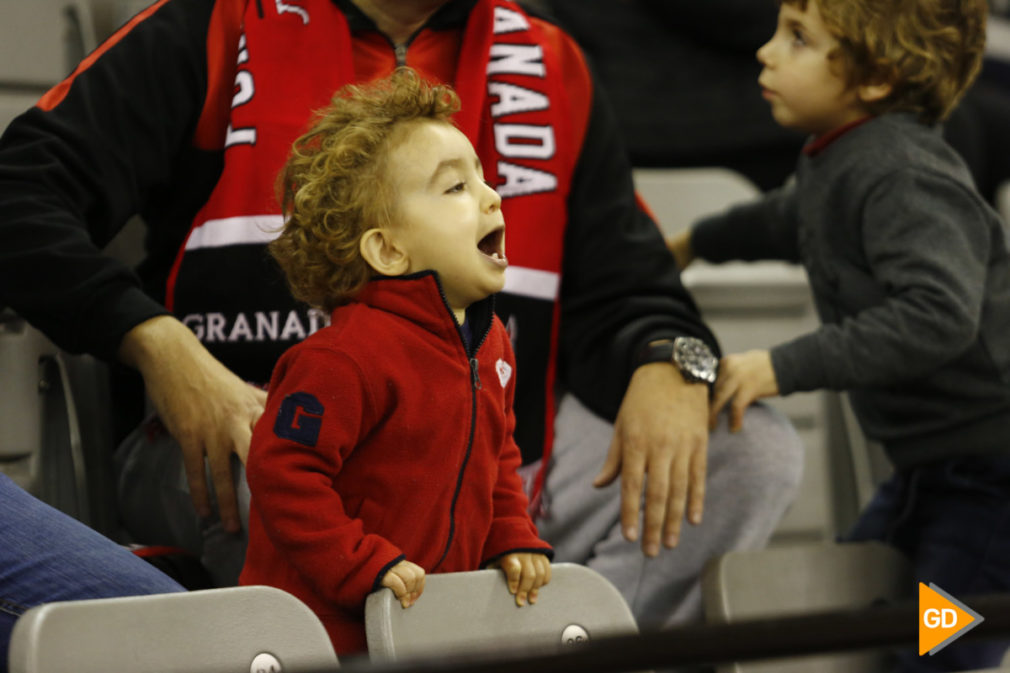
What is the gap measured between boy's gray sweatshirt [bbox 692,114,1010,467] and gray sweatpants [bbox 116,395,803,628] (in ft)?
0.25

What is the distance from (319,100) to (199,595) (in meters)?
0.41

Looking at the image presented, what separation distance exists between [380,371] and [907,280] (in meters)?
0.54

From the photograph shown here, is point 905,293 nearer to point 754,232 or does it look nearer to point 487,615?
point 754,232

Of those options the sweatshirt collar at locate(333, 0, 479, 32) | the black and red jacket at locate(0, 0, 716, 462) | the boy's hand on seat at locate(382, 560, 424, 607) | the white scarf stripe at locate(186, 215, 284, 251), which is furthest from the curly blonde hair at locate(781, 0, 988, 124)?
the boy's hand on seat at locate(382, 560, 424, 607)

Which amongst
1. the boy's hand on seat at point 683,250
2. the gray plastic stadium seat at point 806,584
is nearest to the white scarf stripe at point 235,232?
the gray plastic stadium seat at point 806,584

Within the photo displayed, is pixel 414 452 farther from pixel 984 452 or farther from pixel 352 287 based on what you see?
pixel 984 452

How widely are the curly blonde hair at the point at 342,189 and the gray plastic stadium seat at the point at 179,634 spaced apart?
7.8 inches

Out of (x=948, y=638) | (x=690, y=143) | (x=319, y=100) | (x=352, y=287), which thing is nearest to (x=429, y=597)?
(x=352, y=287)

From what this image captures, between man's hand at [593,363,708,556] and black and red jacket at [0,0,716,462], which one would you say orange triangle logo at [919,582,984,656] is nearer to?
man's hand at [593,363,708,556]

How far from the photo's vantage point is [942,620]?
26.5 inches

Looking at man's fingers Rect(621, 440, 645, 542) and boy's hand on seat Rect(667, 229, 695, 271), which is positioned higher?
man's fingers Rect(621, 440, 645, 542)

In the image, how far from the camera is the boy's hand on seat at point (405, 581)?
0.69 metres

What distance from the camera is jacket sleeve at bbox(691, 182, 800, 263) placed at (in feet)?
4.14

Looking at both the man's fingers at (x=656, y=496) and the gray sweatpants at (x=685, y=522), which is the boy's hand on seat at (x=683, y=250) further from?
the man's fingers at (x=656, y=496)
